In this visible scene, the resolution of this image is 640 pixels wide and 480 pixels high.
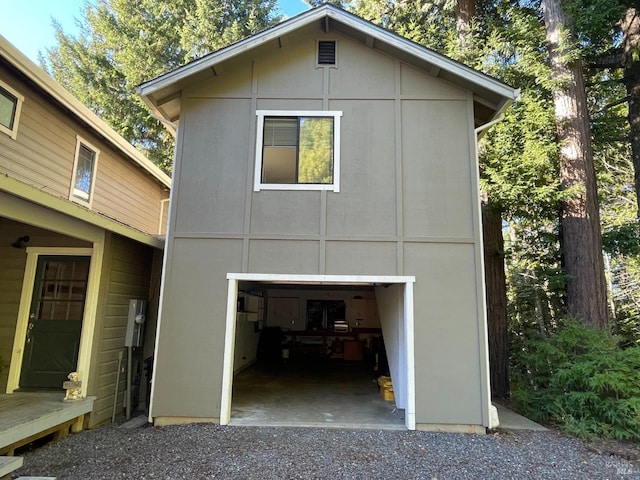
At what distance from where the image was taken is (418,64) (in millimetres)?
5828

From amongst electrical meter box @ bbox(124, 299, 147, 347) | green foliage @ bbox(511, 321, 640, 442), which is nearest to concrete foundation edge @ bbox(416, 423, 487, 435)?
green foliage @ bbox(511, 321, 640, 442)

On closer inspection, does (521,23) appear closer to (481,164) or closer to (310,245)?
(481,164)

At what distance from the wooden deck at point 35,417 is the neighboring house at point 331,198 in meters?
0.90

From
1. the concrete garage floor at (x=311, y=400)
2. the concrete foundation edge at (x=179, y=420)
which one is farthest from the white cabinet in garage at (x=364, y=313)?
the concrete foundation edge at (x=179, y=420)

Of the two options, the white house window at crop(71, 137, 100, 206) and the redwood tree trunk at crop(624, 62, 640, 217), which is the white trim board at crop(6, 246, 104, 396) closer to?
the white house window at crop(71, 137, 100, 206)

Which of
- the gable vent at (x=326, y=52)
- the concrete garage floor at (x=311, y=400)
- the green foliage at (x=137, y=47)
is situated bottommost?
the concrete garage floor at (x=311, y=400)

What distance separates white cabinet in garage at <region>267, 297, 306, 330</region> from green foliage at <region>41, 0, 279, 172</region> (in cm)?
704

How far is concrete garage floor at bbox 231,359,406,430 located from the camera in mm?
5211

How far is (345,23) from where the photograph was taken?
5770 millimetres

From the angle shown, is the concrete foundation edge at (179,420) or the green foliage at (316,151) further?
the green foliage at (316,151)

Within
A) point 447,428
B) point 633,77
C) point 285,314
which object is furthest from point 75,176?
point 633,77

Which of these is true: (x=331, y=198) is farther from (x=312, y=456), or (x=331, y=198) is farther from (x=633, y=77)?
(x=633, y=77)

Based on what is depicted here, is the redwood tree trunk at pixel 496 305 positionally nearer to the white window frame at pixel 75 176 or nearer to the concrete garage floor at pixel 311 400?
the concrete garage floor at pixel 311 400

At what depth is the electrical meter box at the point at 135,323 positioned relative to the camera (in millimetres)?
5629
